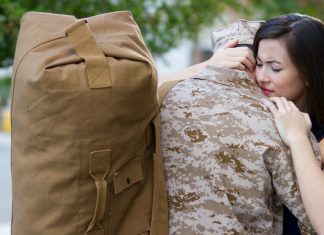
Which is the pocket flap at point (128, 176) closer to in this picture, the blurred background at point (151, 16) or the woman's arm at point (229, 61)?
the woman's arm at point (229, 61)

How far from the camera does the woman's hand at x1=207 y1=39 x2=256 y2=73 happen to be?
2.37 metres

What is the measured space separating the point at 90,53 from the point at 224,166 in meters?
0.55

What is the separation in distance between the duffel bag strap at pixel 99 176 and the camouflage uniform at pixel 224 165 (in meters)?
0.31

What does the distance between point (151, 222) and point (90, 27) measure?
24.2 inches

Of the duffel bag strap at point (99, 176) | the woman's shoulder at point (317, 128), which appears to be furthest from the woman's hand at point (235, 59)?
the duffel bag strap at point (99, 176)

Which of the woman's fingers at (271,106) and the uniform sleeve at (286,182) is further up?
the woman's fingers at (271,106)

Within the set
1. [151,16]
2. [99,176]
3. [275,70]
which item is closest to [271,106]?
[275,70]

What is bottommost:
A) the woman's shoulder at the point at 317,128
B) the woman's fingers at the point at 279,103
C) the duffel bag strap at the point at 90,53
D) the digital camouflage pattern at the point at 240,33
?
the woman's shoulder at the point at 317,128

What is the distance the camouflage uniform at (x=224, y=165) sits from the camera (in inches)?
83.7

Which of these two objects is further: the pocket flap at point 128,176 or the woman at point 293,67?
the woman at point 293,67

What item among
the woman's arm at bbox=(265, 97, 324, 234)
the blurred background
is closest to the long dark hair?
the woman's arm at bbox=(265, 97, 324, 234)

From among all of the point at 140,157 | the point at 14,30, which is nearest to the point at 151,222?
the point at 140,157

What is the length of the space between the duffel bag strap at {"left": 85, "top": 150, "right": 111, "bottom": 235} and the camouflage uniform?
12.3 inches

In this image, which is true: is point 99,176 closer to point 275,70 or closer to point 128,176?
point 128,176
